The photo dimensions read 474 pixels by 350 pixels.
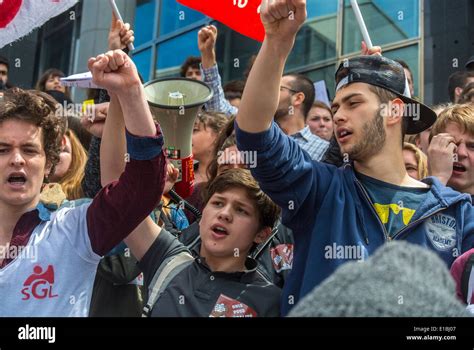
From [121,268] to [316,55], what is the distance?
5.39m

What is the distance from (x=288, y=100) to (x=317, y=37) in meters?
3.57

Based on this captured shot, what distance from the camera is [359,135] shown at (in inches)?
95.4

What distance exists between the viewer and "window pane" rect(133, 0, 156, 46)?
8398 mm

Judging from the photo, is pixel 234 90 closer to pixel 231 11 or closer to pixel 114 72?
pixel 231 11

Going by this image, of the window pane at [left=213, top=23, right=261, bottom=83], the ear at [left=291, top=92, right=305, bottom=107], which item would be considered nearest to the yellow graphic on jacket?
the ear at [left=291, top=92, right=305, bottom=107]

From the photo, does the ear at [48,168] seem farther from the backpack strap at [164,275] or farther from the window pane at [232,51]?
the window pane at [232,51]

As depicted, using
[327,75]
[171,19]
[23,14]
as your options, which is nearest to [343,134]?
[23,14]

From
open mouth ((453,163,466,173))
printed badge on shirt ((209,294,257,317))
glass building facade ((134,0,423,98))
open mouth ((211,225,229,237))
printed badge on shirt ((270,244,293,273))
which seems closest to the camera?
printed badge on shirt ((209,294,257,317))

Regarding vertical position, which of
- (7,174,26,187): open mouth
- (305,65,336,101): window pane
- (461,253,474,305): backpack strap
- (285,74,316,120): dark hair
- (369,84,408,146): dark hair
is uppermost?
(305,65,336,101): window pane

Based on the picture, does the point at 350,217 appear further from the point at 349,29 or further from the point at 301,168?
the point at 349,29

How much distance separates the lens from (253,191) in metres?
2.62

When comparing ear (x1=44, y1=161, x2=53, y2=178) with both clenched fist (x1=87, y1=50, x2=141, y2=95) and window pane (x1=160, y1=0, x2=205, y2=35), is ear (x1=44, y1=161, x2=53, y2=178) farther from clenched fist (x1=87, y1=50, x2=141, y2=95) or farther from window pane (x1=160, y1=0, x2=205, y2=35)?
window pane (x1=160, y1=0, x2=205, y2=35)

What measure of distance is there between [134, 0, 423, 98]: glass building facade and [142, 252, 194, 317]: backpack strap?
352 cm

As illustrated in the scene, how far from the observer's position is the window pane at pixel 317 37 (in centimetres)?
732
